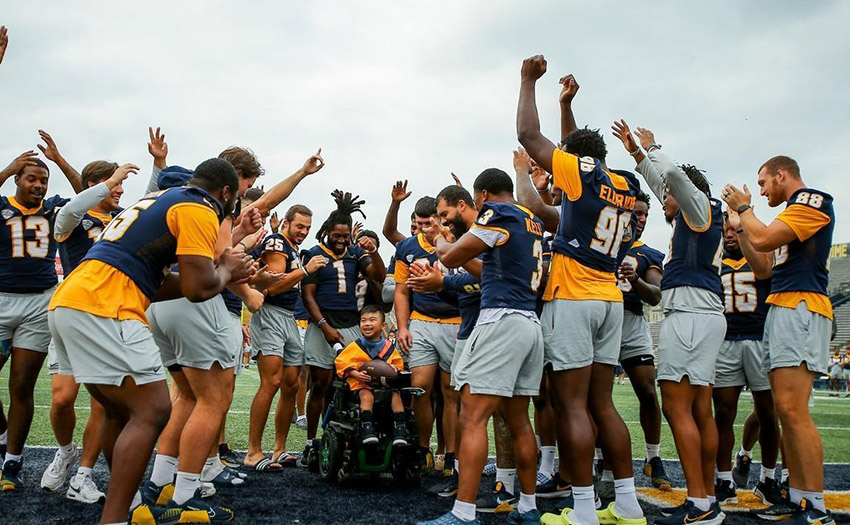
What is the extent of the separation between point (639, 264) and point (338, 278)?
3.24m

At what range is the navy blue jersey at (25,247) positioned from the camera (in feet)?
18.8

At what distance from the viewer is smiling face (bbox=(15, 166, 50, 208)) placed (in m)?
5.86

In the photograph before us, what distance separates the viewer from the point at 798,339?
475 centimetres

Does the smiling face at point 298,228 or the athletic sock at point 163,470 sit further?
the smiling face at point 298,228

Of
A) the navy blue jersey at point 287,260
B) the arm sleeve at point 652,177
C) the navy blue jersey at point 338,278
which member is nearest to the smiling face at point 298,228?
the navy blue jersey at point 287,260

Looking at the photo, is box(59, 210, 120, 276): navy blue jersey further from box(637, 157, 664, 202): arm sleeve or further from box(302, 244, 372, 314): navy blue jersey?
box(637, 157, 664, 202): arm sleeve

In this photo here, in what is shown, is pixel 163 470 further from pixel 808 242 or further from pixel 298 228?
pixel 808 242

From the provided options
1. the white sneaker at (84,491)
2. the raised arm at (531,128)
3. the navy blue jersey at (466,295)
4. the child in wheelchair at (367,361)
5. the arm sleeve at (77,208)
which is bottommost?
the white sneaker at (84,491)

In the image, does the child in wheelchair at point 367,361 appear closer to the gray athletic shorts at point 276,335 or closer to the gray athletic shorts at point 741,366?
the gray athletic shorts at point 276,335

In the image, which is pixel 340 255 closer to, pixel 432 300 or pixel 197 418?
pixel 432 300

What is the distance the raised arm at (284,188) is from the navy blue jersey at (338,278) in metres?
1.66

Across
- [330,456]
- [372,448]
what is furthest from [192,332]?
[372,448]

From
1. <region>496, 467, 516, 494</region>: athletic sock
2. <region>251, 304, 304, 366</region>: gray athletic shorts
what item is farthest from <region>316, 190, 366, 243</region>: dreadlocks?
<region>496, 467, 516, 494</region>: athletic sock

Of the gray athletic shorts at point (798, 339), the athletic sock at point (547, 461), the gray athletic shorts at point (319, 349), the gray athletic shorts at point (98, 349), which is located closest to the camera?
the gray athletic shorts at point (98, 349)
